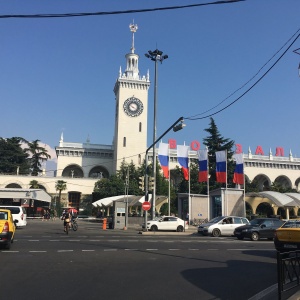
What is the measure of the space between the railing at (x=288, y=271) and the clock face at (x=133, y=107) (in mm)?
72456

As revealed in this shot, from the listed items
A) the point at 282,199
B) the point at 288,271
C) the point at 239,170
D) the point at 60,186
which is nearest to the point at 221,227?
the point at 239,170

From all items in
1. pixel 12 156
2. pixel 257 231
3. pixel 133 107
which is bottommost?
pixel 257 231

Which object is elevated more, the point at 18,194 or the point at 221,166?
the point at 221,166

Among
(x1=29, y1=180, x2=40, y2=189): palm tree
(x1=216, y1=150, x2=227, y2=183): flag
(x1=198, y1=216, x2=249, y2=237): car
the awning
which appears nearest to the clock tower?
(x1=29, y1=180, x2=40, y2=189): palm tree

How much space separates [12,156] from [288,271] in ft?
288

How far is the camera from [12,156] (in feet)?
287

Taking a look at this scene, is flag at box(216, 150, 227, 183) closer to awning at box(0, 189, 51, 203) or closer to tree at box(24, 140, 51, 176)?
awning at box(0, 189, 51, 203)

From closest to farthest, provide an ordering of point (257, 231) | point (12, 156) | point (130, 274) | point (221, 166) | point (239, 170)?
point (130, 274)
point (257, 231)
point (221, 166)
point (239, 170)
point (12, 156)

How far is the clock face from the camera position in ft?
259

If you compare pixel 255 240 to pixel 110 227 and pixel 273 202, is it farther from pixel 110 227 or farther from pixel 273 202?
pixel 273 202

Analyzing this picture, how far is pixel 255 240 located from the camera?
75.7 ft

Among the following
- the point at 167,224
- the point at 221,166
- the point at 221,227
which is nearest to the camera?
the point at 221,227

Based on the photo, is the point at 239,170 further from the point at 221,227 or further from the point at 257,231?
the point at 257,231

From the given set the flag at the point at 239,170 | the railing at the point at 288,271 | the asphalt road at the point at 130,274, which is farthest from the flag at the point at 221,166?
the railing at the point at 288,271
